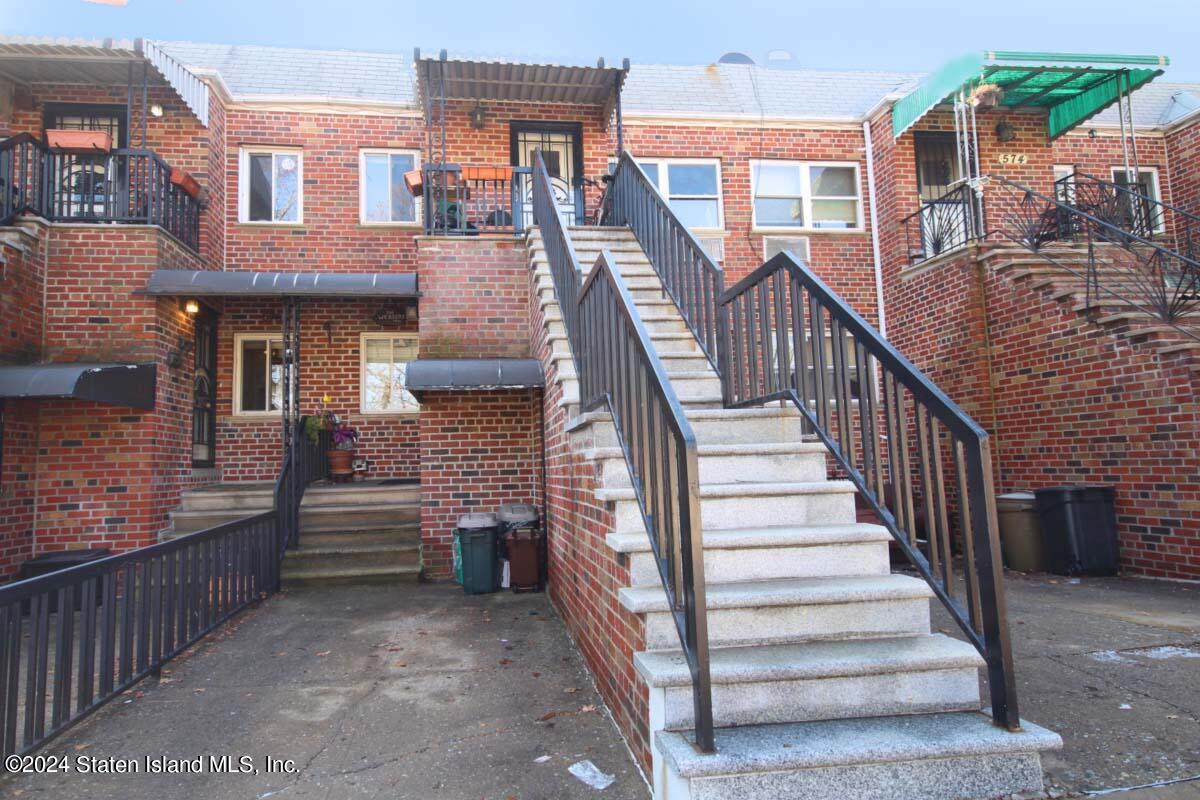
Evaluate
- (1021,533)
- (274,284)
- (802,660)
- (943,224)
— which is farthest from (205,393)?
(943,224)

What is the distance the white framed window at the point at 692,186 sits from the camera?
34.5 ft

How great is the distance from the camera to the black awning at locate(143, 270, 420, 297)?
23.9ft

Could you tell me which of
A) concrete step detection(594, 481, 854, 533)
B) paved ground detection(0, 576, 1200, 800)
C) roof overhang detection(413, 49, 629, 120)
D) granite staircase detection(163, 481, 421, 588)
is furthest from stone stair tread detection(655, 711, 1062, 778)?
roof overhang detection(413, 49, 629, 120)

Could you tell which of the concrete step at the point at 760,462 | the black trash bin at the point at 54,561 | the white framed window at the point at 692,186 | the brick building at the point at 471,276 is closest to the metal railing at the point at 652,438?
the brick building at the point at 471,276

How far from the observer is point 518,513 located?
712cm

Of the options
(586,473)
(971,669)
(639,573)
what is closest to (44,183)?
(586,473)

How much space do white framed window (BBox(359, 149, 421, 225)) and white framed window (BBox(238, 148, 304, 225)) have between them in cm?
86

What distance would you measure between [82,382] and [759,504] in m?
6.17

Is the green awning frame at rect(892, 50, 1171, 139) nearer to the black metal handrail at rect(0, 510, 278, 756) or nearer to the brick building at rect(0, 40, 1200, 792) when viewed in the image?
the brick building at rect(0, 40, 1200, 792)

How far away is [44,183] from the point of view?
24.6ft

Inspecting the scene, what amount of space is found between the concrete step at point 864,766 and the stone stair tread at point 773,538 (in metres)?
0.84

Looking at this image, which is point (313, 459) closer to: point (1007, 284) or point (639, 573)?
point (639, 573)

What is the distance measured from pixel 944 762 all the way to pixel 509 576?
495 centimetres

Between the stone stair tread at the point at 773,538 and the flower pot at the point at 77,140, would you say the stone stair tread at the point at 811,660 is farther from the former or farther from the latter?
the flower pot at the point at 77,140
